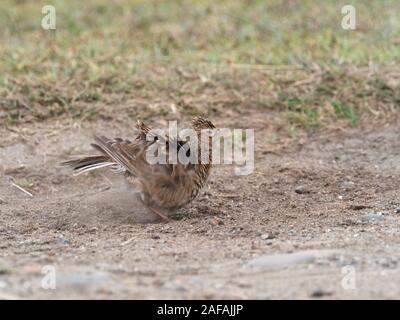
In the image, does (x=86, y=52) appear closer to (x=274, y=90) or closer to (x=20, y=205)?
(x=274, y=90)

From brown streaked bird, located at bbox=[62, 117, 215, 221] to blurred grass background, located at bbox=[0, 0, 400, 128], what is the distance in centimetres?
193

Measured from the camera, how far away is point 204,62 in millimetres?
9758

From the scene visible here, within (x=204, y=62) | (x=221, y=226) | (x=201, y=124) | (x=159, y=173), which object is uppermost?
(x=204, y=62)

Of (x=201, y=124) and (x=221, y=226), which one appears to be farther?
(x=201, y=124)

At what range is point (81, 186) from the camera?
7.86m

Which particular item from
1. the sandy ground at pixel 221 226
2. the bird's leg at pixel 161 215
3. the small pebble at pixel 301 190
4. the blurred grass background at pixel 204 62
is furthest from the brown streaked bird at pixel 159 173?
the blurred grass background at pixel 204 62

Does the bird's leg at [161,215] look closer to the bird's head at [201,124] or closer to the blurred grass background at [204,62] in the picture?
the bird's head at [201,124]

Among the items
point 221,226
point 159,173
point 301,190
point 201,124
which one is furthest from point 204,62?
point 221,226

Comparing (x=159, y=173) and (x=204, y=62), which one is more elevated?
(x=204, y=62)

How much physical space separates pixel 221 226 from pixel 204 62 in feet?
11.6

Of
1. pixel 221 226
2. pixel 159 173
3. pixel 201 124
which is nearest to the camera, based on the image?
pixel 221 226

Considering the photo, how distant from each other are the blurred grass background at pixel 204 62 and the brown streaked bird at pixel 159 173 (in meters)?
1.93

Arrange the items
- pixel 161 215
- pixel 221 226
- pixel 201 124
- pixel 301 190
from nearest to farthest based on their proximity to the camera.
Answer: pixel 221 226, pixel 161 215, pixel 201 124, pixel 301 190

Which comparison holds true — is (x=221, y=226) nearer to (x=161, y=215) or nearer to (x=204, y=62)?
(x=161, y=215)
